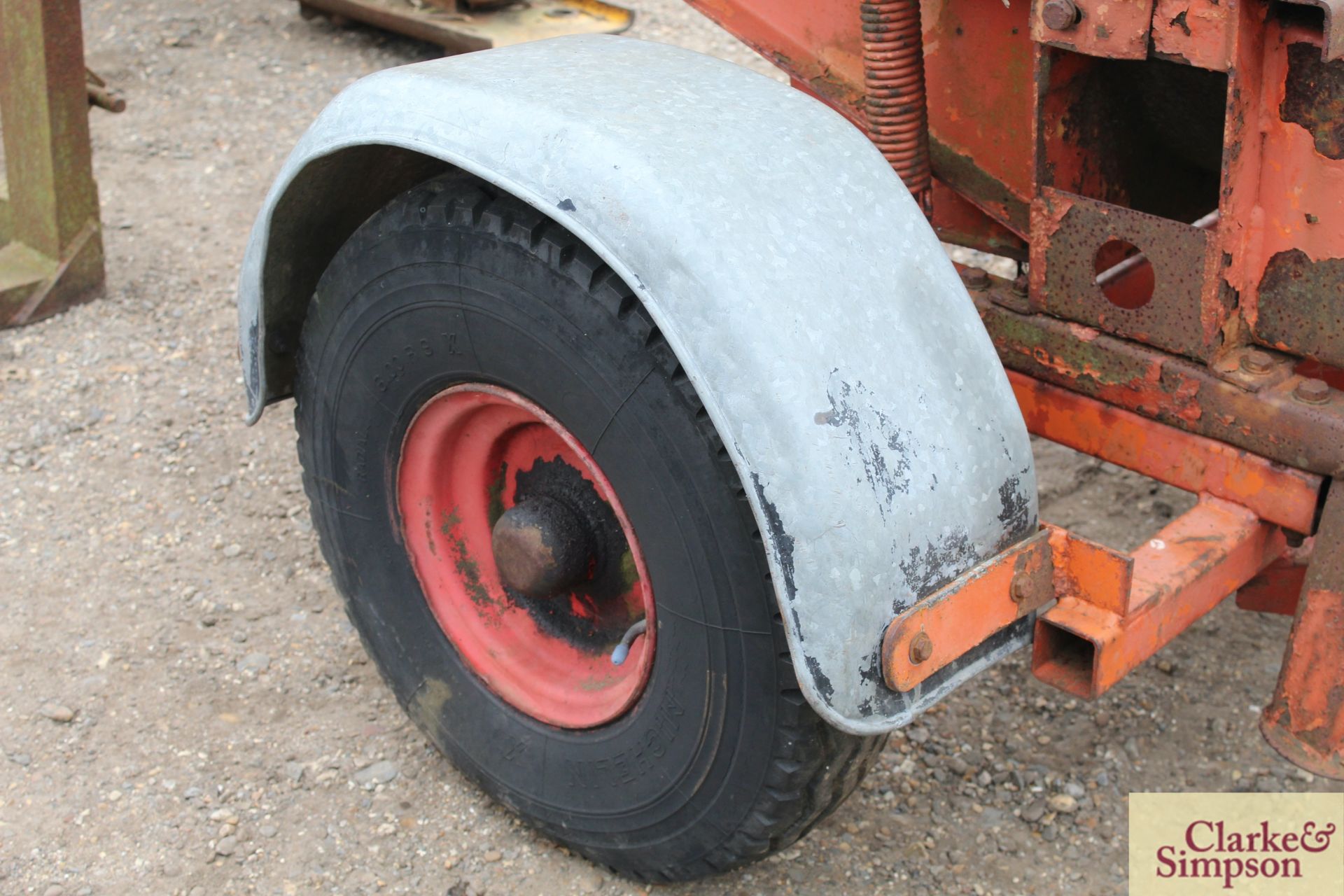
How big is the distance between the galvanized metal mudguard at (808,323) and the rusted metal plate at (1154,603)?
6cm

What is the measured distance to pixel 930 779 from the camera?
233 centimetres

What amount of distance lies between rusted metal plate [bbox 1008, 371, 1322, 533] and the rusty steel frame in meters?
2.39

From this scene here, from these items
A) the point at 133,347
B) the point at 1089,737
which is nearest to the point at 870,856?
the point at 1089,737

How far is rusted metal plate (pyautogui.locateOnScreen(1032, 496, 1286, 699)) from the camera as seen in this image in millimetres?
1673

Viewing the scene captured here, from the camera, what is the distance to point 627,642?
196 centimetres

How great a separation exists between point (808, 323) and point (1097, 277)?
614 mm

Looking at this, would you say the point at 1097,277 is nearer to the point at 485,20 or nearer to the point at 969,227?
the point at 969,227

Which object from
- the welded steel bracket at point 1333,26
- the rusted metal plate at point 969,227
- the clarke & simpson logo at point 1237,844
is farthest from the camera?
the rusted metal plate at point 969,227

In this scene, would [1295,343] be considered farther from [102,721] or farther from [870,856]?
[102,721]

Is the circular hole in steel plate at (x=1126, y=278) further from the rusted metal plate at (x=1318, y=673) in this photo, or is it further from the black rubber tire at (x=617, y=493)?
the black rubber tire at (x=617, y=493)

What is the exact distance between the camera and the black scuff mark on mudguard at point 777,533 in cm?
154

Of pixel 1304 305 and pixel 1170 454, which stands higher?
pixel 1304 305

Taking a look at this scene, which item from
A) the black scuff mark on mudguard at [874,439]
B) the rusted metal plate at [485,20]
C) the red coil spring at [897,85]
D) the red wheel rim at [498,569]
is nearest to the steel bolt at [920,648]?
the black scuff mark on mudguard at [874,439]

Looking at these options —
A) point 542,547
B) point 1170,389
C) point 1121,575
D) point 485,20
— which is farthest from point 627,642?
point 485,20
